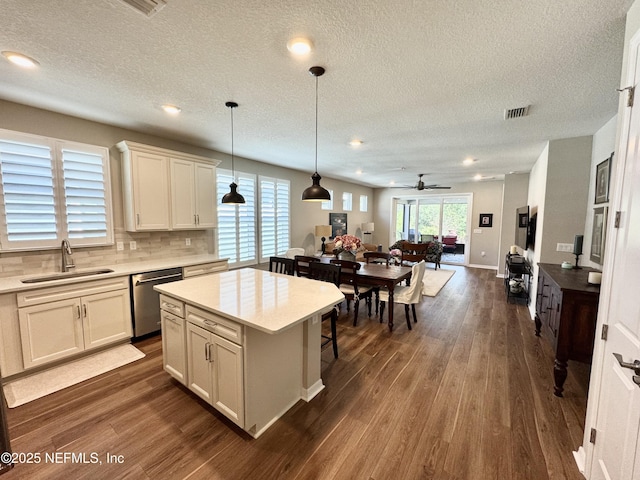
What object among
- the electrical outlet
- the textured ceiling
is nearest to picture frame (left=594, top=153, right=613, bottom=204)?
the textured ceiling

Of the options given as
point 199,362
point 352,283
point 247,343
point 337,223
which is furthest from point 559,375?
point 337,223

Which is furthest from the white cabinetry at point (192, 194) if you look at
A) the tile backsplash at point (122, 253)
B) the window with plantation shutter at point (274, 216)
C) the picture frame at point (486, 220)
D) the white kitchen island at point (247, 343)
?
the picture frame at point (486, 220)

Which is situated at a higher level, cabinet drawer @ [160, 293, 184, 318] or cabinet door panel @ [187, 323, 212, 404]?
cabinet drawer @ [160, 293, 184, 318]

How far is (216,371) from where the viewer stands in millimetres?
1909

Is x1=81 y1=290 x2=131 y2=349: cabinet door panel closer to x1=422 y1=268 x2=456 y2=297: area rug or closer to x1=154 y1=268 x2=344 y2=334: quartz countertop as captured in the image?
x1=154 y1=268 x2=344 y2=334: quartz countertop

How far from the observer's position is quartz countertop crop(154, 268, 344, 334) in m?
1.67

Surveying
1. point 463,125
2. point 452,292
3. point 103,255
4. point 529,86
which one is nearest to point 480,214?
point 452,292

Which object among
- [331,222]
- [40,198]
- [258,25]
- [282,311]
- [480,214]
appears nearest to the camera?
[258,25]

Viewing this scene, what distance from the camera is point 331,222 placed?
7.34 metres

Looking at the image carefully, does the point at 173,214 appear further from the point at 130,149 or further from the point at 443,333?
the point at 443,333

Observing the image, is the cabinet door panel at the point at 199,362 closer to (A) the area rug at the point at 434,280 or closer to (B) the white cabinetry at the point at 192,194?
(B) the white cabinetry at the point at 192,194

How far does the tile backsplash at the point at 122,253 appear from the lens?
8.83 feet

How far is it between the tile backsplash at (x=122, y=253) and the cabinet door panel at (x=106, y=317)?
1.96ft

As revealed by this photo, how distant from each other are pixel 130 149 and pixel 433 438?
4.12 m
